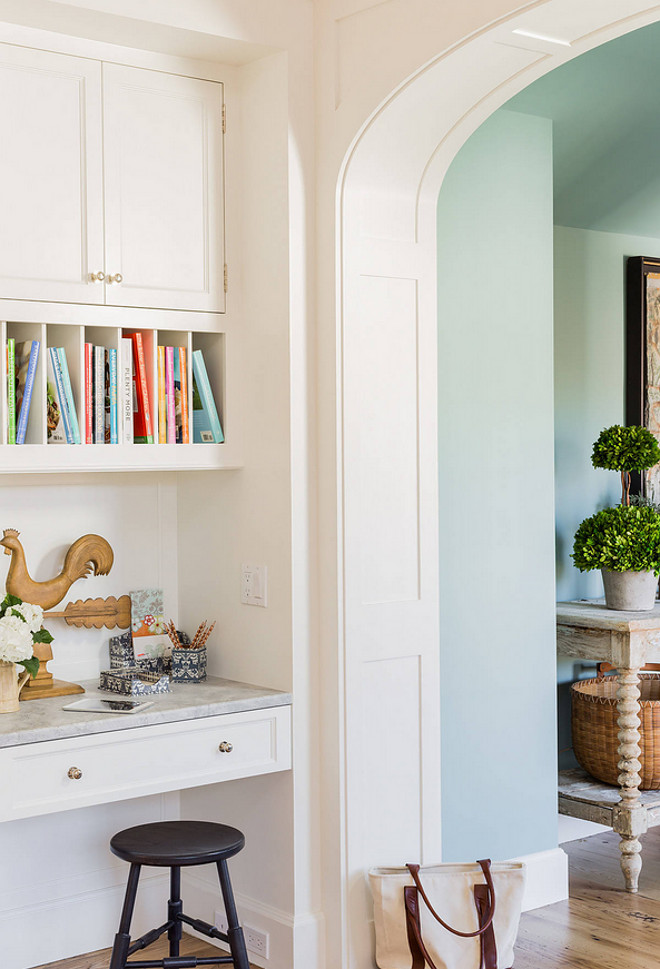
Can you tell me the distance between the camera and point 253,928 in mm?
3168

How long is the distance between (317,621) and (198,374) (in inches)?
30.8

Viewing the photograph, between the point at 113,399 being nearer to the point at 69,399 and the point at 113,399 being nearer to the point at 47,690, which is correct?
the point at 69,399

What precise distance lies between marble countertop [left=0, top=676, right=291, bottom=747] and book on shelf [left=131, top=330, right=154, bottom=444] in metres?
0.71

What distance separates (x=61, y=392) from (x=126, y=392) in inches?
7.3

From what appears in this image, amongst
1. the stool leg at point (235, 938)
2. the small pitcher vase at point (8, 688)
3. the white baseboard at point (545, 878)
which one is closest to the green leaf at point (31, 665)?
the small pitcher vase at point (8, 688)

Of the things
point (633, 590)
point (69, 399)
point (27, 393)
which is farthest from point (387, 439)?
point (633, 590)

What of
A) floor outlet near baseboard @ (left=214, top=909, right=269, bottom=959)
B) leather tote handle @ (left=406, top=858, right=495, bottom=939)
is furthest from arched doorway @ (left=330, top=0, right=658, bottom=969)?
floor outlet near baseboard @ (left=214, top=909, right=269, bottom=959)

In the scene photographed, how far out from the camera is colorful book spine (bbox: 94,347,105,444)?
2961mm

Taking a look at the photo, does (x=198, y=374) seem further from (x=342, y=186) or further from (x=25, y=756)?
(x=25, y=756)

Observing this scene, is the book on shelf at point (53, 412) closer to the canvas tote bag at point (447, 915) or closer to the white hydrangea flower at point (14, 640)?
the white hydrangea flower at point (14, 640)

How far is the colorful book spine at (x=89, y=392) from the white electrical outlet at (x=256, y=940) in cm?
147

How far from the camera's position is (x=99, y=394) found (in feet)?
9.73

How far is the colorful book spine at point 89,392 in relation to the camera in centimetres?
294

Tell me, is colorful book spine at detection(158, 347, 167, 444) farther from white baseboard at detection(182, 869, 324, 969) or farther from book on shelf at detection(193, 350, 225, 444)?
white baseboard at detection(182, 869, 324, 969)
